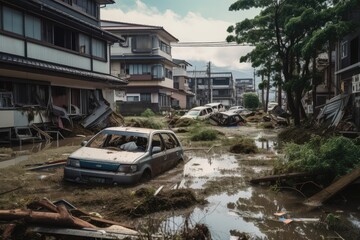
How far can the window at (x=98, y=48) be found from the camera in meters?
26.7

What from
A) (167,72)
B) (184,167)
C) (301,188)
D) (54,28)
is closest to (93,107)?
(54,28)

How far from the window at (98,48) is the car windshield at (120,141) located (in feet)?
54.9

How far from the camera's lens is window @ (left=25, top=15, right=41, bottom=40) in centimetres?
1938

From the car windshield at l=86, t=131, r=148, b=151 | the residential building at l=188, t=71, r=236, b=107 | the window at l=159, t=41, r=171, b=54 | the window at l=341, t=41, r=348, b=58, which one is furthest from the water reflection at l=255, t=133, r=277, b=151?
the residential building at l=188, t=71, r=236, b=107

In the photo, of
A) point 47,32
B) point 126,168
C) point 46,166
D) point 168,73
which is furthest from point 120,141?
point 168,73

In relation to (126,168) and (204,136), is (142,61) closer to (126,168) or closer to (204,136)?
(204,136)

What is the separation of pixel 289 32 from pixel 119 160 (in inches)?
663

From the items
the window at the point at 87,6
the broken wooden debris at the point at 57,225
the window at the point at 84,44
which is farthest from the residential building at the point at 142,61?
the broken wooden debris at the point at 57,225

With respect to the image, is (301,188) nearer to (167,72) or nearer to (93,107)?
(93,107)

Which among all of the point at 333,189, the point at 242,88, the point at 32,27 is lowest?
the point at 333,189

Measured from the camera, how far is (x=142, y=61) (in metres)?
50.2

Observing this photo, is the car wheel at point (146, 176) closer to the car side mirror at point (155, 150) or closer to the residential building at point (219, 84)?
the car side mirror at point (155, 150)

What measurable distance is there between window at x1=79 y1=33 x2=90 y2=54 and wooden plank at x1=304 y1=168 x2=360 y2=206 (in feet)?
66.5

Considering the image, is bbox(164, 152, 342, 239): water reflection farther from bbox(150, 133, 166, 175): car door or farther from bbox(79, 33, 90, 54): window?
bbox(79, 33, 90, 54): window
